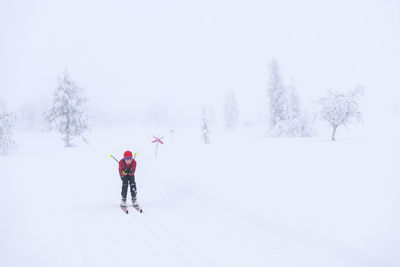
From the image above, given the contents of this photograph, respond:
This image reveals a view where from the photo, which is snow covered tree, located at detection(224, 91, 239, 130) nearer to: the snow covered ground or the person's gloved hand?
the snow covered ground

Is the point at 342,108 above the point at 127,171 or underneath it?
above

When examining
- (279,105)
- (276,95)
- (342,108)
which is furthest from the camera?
(276,95)

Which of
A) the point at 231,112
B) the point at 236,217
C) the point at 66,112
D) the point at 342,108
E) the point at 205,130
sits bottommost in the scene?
the point at 236,217

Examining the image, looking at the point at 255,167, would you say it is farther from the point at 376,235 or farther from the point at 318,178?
the point at 376,235

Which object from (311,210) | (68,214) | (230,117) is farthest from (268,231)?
(230,117)

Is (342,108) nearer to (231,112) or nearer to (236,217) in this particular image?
→ (236,217)

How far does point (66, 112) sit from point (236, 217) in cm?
2551

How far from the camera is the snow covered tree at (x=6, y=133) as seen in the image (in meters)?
22.7

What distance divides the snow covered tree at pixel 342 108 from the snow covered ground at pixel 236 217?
8872mm

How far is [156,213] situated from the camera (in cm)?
688

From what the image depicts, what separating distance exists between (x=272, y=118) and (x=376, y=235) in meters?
30.4

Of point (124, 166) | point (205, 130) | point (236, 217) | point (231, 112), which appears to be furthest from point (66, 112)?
point (231, 112)

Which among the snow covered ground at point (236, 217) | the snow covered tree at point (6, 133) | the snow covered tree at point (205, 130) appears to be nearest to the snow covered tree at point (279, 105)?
the snow covered tree at point (205, 130)

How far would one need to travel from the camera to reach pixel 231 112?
57906mm
